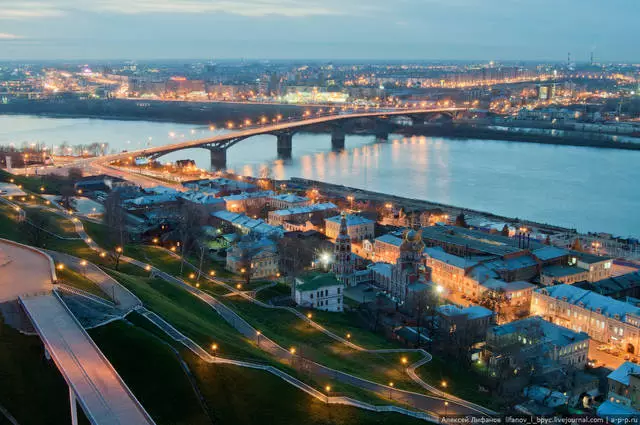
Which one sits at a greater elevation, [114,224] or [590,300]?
[114,224]

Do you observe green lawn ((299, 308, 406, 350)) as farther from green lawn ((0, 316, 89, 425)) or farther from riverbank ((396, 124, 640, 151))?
riverbank ((396, 124, 640, 151))

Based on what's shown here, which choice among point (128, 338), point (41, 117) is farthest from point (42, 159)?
point (41, 117)

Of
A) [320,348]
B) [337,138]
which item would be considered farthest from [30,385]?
A: [337,138]

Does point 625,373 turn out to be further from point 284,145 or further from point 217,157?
point 284,145

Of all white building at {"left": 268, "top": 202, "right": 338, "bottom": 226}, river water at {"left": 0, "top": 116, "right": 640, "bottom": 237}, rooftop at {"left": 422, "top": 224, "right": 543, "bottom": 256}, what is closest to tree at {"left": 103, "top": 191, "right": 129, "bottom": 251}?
white building at {"left": 268, "top": 202, "right": 338, "bottom": 226}

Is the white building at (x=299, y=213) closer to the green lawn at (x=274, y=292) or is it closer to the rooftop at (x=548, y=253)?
the green lawn at (x=274, y=292)

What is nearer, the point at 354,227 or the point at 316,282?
the point at 316,282

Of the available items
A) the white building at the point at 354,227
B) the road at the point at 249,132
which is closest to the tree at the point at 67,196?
the white building at the point at 354,227
